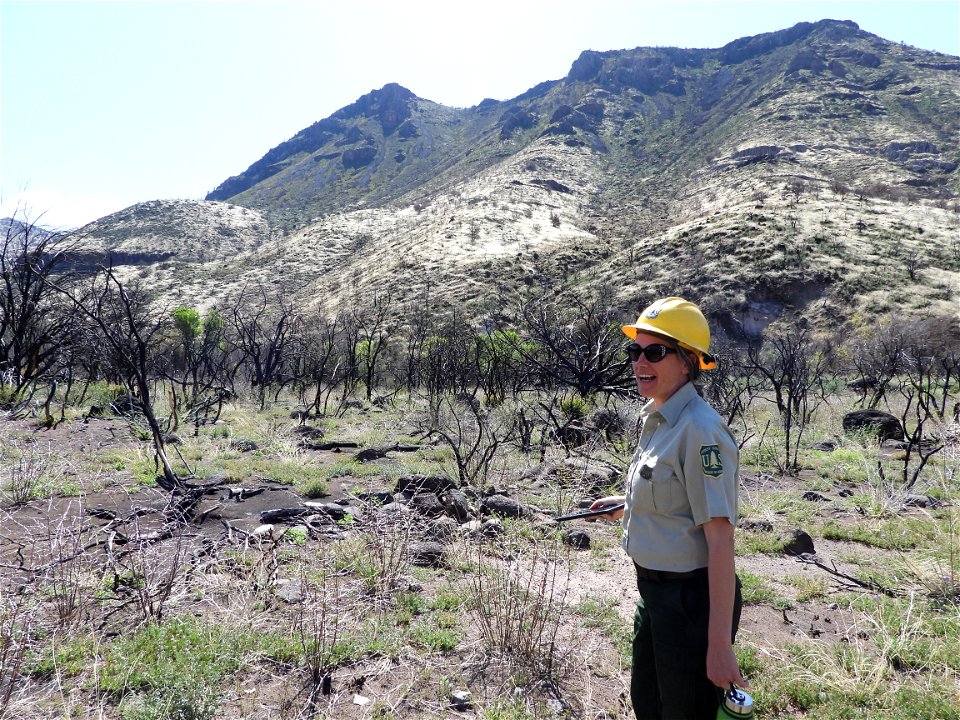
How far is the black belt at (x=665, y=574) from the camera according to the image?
6.06ft

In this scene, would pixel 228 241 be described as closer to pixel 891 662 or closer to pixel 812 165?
pixel 812 165

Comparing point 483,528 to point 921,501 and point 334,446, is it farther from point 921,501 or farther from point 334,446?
point 334,446

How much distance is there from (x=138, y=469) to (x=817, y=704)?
783cm

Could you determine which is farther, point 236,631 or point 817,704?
point 236,631

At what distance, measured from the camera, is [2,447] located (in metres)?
7.00

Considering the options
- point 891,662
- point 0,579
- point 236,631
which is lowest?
point 891,662

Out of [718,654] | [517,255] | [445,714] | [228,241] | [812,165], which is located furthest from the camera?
[228,241]

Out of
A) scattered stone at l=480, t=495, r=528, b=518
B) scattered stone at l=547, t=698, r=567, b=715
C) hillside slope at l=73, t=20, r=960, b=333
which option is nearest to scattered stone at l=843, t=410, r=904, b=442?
scattered stone at l=480, t=495, r=528, b=518

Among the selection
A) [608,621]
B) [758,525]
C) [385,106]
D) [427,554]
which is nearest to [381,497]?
[427,554]

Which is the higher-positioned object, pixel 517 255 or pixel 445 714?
pixel 517 255

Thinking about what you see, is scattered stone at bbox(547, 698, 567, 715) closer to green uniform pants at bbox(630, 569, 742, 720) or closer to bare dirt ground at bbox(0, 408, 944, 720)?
bare dirt ground at bbox(0, 408, 944, 720)

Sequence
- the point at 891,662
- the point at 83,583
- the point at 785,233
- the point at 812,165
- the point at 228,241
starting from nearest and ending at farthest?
1. the point at 891,662
2. the point at 83,583
3. the point at 785,233
4. the point at 812,165
5. the point at 228,241

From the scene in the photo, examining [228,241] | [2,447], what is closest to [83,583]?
[2,447]

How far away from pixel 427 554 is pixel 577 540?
147 centimetres
